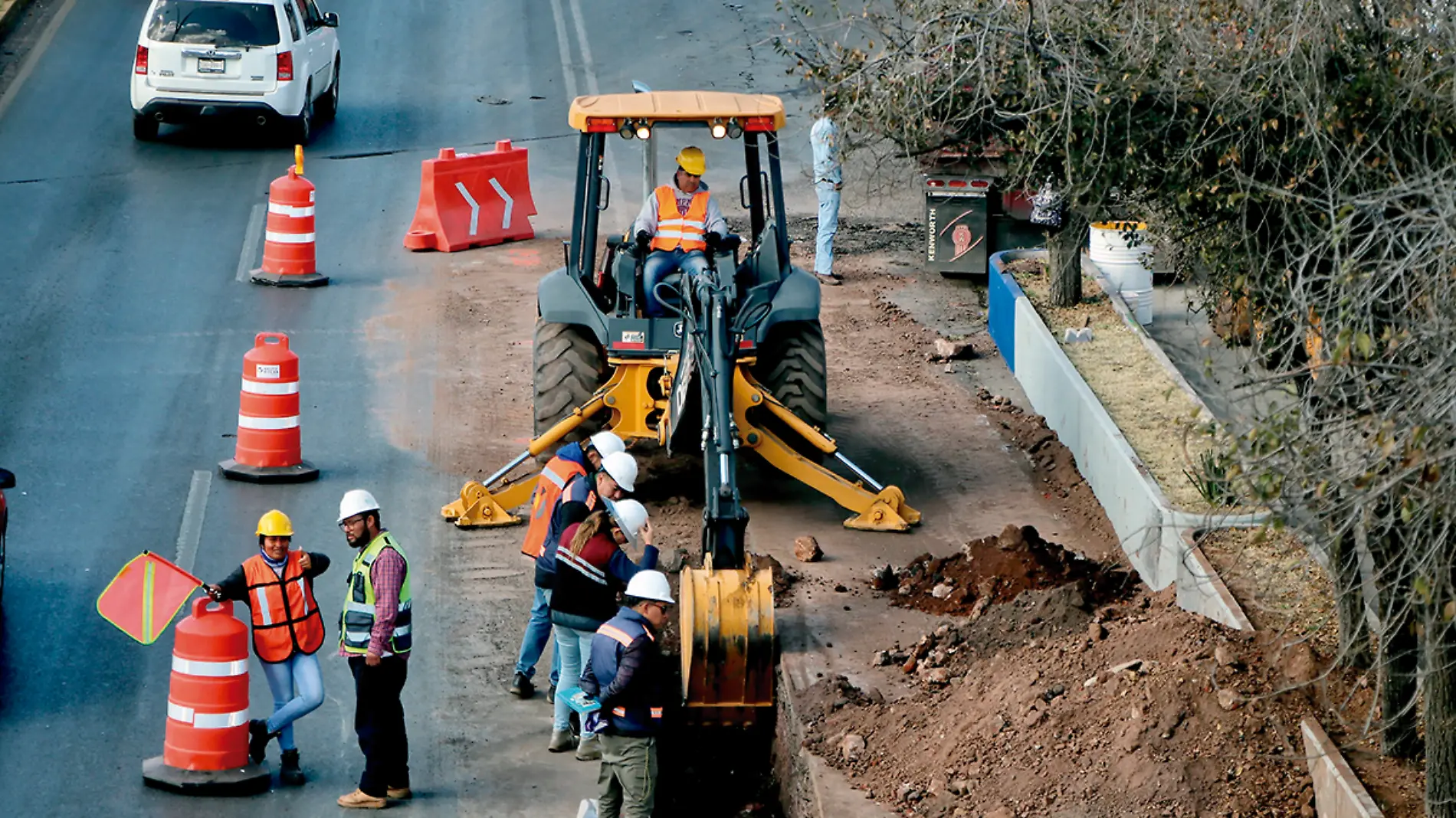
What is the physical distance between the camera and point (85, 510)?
42.1 feet

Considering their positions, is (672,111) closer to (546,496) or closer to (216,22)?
(546,496)

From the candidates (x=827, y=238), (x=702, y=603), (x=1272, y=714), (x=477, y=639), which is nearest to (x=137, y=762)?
(x=477, y=639)

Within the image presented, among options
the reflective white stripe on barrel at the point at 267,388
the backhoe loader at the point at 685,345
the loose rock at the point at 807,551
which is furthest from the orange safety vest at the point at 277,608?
the reflective white stripe on barrel at the point at 267,388

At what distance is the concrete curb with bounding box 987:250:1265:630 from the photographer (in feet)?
34.8

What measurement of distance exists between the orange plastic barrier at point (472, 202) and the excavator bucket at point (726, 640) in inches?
424

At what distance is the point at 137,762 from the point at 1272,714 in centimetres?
560

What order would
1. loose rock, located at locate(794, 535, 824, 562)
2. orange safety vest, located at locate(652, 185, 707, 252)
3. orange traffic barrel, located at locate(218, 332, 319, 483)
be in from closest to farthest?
loose rock, located at locate(794, 535, 824, 562) < orange safety vest, located at locate(652, 185, 707, 252) < orange traffic barrel, located at locate(218, 332, 319, 483)

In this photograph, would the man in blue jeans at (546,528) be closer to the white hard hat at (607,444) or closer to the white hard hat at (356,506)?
the white hard hat at (607,444)

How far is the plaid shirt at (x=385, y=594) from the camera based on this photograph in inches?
356

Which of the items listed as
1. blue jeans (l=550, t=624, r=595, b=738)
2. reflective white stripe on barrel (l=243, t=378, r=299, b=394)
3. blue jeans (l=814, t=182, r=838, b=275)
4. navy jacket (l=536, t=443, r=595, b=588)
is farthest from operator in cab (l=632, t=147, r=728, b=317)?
blue jeans (l=814, t=182, r=838, b=275)

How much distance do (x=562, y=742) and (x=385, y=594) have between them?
4.77 feet

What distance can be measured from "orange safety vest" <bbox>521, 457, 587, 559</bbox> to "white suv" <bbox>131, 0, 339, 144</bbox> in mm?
13352

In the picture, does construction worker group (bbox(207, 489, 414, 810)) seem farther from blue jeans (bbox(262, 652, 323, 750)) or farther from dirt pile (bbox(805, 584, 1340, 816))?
dirt pile (bbox(805, 584, 1340, 816))

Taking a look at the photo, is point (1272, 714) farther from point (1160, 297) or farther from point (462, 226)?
point (462, 226)
